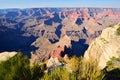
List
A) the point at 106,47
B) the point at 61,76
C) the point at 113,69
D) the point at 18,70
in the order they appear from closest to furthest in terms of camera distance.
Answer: the point at 61,76 < the point at 18,70 < the point at 113,69 < the point at 106,47

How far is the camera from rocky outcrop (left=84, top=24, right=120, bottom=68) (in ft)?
190

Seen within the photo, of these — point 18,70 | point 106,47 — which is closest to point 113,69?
point 106,47

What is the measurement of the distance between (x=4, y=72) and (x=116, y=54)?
Result: 33.6m

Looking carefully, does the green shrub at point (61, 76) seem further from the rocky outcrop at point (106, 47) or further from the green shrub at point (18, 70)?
the rocky outcrop at point (106, 47)

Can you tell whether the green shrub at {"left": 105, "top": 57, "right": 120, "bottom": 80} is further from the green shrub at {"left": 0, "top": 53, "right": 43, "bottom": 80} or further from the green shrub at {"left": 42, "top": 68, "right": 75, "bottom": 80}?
the green shrub at {"left": 42, "top": 68, "right": 75, "bottom": 80}

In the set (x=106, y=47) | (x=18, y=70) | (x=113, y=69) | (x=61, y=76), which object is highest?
(x=61, y=76)

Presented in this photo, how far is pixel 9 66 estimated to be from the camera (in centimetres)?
2984

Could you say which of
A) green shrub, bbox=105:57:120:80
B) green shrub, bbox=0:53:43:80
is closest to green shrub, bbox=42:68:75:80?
green shrub, bbox=0:53:43:80

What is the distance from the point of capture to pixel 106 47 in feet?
209

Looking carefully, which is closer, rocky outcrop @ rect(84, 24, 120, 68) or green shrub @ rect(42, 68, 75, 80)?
green shrub @ rect(42, 68, 75, 80)

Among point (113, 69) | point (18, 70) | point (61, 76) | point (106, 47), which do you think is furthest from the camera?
point (106, 47)

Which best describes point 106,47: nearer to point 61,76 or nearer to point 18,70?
point 18,70

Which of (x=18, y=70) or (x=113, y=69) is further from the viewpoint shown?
(x=113, y=69)

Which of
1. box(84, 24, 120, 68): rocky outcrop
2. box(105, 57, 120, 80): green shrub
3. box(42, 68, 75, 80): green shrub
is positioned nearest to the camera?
box(42, 68, 75, 80): green shrub
